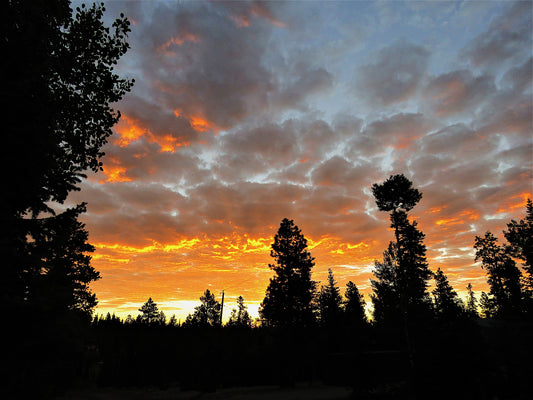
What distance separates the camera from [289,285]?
3212 centimetres

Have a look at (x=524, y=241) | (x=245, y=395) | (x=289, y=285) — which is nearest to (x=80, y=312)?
(x=245, y=395)

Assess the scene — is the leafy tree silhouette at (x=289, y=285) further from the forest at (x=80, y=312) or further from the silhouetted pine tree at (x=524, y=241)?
the silhouetted pine tree at (x=524, y=241)

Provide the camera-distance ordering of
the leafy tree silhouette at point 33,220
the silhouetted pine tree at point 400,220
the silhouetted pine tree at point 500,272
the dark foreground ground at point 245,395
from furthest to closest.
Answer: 1. the silhouetted pine tree at point 500,272
2. the silhouetted pine tree at point 400,220
3. the dark foreground ground at point 245,395
4. the leafy tree silhouette at point 33,220

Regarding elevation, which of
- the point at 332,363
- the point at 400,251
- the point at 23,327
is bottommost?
the point at 332,363

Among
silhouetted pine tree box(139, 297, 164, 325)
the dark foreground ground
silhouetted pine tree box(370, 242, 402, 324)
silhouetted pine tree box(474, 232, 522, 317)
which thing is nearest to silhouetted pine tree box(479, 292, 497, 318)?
silhouetted pine tree box(474, 232, 522, 317)

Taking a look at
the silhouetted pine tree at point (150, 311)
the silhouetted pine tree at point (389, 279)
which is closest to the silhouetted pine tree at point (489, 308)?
the silhouetted pine tree at point (389, 279)

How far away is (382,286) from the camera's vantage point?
102 ft

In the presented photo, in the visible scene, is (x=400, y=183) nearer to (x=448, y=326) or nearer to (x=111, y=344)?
(x=448, y=326)

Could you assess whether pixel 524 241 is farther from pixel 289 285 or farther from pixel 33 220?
pixel 33 220

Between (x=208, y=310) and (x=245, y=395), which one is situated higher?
(x=208, y=310)

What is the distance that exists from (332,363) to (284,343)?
454cm

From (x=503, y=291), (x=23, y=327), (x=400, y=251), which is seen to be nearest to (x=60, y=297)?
(x=23, y=327)

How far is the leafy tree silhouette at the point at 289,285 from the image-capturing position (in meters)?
31.0

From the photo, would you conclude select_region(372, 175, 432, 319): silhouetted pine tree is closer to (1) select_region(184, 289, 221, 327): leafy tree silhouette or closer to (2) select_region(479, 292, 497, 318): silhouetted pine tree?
(2) select_region(479, 292, 497, 318): silhouetted pine tree
